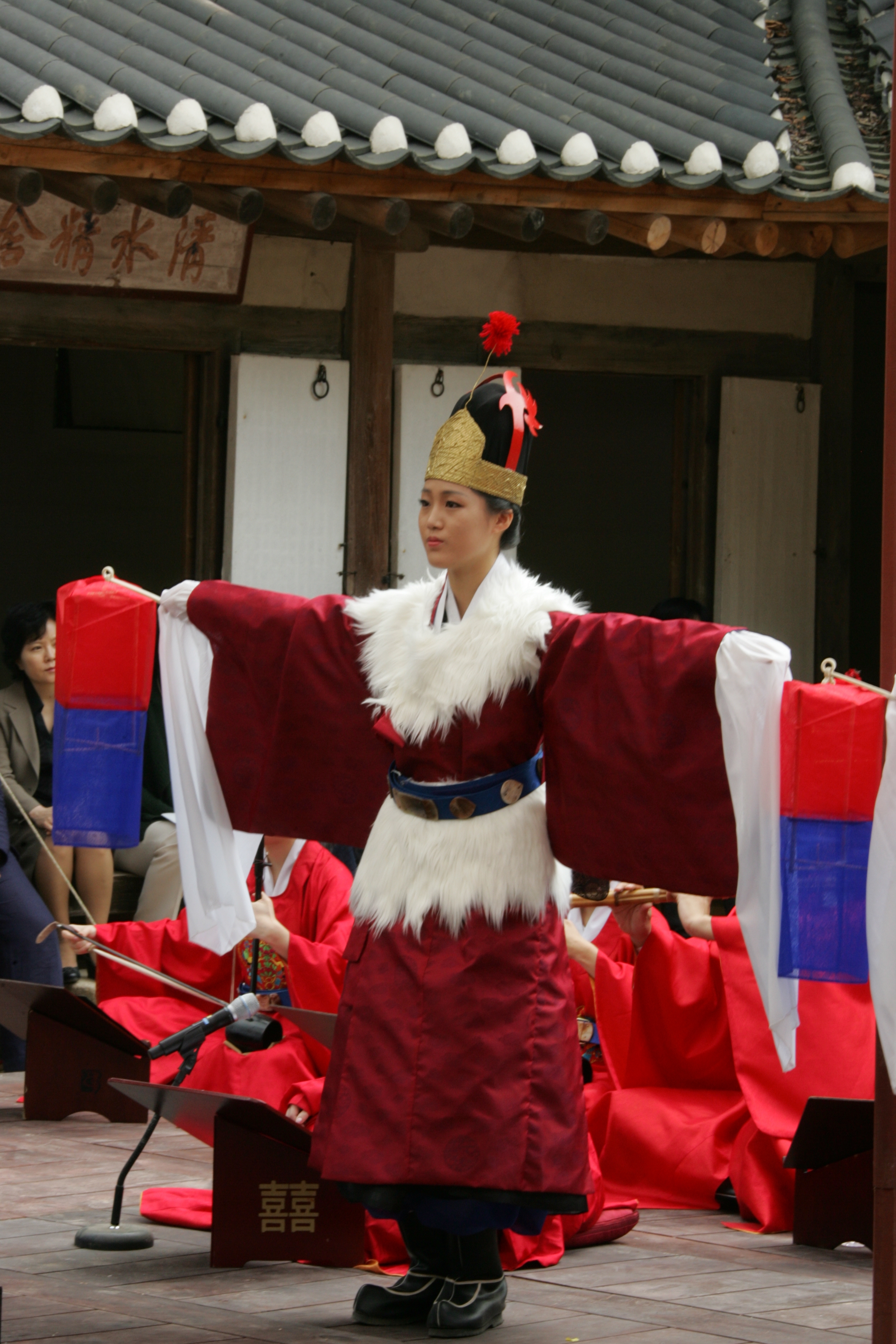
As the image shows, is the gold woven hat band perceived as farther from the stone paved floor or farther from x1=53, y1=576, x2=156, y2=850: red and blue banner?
the stone paved floor

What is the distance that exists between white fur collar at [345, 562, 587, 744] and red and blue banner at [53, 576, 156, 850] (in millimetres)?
575

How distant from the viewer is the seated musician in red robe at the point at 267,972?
15.6ft

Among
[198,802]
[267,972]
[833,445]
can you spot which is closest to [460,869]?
[198,802]

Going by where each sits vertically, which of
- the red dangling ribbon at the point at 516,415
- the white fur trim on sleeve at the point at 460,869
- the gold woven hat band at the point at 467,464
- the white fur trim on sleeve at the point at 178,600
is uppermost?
the red dangling ribbon at the point at 516,415

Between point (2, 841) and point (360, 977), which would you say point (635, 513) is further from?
point (360, 977)

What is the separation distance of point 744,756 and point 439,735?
0.66 m

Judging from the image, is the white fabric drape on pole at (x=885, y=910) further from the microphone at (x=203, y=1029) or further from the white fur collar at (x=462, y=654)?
the microphone at (x=203, y=1029)

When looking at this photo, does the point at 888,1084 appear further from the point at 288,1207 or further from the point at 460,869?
the point at 288,1207

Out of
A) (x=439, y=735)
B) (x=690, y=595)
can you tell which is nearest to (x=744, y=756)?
(x=439, y=735)

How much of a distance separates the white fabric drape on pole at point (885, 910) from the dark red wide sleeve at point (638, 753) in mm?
437

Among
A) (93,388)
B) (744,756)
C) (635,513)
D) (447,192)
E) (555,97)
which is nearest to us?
(744,756)

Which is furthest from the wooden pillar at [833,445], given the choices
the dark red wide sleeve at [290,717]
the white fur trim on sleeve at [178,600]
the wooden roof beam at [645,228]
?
the white fur trim on sleeve at [178,600]

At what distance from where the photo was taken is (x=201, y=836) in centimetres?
398

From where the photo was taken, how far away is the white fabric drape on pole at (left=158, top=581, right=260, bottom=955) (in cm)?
396
